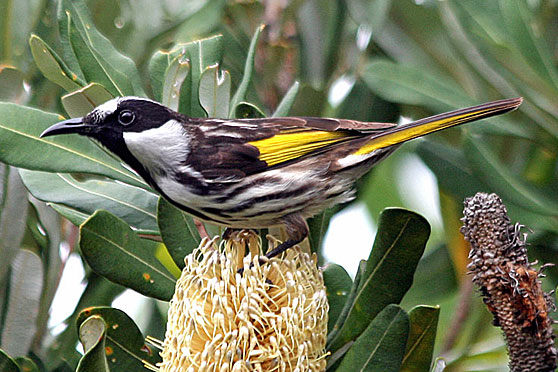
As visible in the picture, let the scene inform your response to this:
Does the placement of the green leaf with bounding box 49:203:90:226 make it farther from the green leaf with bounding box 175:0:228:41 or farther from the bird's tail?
the green leaf with bounding box 175:0:228:41

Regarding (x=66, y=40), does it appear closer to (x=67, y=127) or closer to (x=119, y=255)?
Result: (x=67, y=127)

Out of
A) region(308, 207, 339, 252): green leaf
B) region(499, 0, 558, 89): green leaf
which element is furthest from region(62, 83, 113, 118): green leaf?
region(499, 0, 558, 89): green leaf

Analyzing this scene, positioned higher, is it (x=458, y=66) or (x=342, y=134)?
Answer: (x=458, y=66)

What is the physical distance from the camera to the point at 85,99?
2424mm

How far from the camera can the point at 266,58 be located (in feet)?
11.2

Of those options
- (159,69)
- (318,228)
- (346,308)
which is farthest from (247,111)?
(346,308)

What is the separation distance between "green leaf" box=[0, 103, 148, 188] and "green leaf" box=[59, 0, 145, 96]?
18cm

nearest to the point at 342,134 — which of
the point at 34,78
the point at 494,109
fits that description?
the point at 494,109

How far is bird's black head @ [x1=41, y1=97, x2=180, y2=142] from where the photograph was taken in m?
2.45

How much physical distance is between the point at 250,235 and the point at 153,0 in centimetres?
164

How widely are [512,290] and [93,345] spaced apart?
0.93 metres

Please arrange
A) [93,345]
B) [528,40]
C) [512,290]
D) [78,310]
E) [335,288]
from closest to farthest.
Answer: [512,290] → [93,345] → [335,288] → [78,310] → [528,40]

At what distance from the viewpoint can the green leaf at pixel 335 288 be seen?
8.06 feet

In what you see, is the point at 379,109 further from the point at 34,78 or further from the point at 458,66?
the point at 34,78
